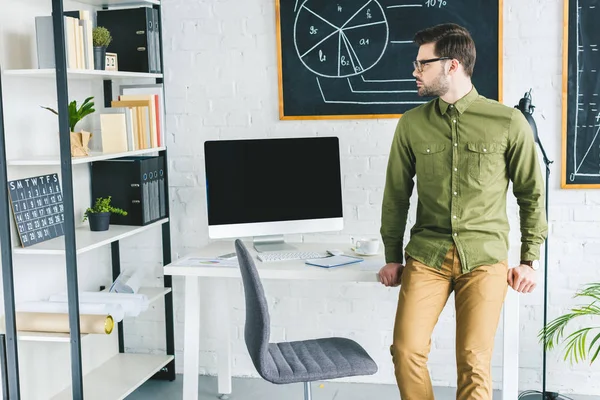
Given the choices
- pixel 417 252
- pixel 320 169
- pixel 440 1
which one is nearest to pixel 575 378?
pixel 417 252

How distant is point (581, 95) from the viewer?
3205 millimetres

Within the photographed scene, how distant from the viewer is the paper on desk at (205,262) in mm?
3014

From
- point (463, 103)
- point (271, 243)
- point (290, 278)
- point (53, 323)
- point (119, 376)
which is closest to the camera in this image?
point (463, 103)

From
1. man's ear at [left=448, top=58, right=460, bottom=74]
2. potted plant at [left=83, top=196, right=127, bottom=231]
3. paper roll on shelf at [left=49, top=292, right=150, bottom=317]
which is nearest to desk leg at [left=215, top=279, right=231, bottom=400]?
paper roll on shelf at [left=49, top=292, right=150, bottom=317]

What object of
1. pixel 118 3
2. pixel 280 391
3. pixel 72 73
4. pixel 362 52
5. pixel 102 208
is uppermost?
pixel 118 3

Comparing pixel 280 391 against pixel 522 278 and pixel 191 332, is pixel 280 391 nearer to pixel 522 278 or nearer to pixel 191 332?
pixel 191 332

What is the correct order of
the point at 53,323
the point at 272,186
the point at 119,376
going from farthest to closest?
the point at 119,376 < the point at 272,186 < the point at 53,323

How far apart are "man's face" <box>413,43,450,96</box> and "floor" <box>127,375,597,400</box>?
1.48 metres

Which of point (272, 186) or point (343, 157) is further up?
point (343, 157)

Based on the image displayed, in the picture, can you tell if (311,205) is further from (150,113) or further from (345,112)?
(150,113)

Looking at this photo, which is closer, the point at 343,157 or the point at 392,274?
the point at 392,274

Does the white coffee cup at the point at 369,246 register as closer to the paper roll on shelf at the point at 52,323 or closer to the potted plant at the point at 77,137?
the paper roll on shelf at the point at 52,323

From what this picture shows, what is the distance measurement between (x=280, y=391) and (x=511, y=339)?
120 centimetres

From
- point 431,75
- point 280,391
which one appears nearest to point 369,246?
point 431,75
